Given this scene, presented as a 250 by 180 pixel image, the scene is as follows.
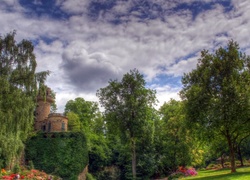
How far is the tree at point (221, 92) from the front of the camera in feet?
67.7

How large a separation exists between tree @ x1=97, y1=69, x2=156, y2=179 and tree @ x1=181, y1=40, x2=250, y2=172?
8.06 meters

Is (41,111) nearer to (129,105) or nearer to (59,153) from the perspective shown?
(59,153)

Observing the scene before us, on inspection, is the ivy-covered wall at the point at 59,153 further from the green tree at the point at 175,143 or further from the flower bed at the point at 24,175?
the green tree at the point at 175,143

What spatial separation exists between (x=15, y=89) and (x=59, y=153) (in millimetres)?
15709

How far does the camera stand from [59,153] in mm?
30344

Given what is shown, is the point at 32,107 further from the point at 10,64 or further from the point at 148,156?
the point at 148,156

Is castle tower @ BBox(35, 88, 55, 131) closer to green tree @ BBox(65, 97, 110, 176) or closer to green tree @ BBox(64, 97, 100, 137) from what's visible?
green tree @ BBox(65, 97, 110, 176)

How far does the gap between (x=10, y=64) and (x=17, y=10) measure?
375cm

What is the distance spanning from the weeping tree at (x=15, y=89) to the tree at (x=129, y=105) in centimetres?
1392

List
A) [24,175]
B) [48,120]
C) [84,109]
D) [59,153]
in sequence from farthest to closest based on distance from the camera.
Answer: [84,109] → [48,120] → [59,153] → [24,175]

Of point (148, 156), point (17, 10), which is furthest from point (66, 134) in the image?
point (17, 10)

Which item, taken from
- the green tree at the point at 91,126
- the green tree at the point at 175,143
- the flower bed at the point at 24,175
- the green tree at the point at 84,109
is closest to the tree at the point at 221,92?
the green tree at the point at 175,143

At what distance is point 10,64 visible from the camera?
675 inches

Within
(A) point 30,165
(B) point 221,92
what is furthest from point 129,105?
(A) point 30,165
